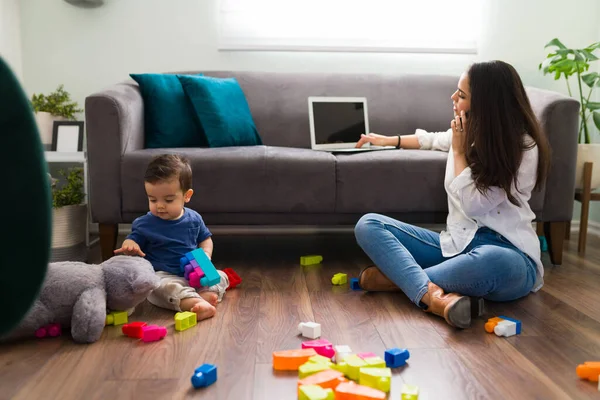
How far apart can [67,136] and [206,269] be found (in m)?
1.44

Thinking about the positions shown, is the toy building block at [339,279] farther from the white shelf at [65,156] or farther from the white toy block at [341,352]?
the white shelf at [65,156]

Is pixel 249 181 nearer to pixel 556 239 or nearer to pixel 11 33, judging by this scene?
pixel 556 239

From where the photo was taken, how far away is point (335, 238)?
10.9 feet

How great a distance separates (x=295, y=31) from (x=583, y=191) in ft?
5.77

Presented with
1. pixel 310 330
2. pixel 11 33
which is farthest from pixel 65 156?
pixel 310 330

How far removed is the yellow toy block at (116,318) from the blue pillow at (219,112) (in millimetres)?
1153

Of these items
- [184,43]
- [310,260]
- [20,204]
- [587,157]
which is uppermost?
[184,43]

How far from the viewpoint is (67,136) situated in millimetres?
2949

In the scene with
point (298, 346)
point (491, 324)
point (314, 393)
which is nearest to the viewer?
point (314, 393)

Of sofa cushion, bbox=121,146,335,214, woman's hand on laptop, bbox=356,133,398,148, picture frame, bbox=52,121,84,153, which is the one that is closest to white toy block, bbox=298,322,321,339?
sofa cushion, bbox=121,146,335,214

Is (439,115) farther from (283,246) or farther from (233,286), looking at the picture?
(233,286)

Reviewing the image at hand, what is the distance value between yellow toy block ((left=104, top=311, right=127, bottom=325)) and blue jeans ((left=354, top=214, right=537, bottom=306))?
84 centimetres

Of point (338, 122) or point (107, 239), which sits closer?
point (107, 239)

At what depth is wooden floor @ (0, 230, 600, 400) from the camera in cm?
129
